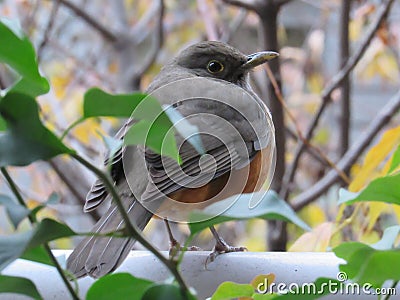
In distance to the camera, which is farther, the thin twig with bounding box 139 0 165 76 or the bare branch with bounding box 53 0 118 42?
the bare branch with bounding box 53 0 118 42

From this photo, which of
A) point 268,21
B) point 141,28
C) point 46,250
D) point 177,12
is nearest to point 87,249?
point 46,250

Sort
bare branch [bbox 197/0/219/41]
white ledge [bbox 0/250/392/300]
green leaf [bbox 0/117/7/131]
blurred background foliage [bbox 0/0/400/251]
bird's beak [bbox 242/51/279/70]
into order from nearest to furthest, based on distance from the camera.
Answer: green leaf [bbox 0/117/7/131] < white ledge [bbox 0/250/392/300] < bird's beak [bbox 242/51/279/70] < blurred background foliage [bbox 0/0/400/251] < bare branch [bbox 197/0/219/41]

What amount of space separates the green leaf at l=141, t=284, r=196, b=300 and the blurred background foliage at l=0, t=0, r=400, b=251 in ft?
3.53

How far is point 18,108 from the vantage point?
494 millimetres

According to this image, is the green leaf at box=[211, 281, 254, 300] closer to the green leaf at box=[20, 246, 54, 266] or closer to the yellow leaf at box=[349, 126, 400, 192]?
the green leaf at box=[20, 246, 54, 266]

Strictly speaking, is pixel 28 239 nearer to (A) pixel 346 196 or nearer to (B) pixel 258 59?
(A) pixel 346 196

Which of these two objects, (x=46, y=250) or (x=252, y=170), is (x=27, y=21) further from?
(x=46, y=250)

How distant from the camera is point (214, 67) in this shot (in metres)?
2.01

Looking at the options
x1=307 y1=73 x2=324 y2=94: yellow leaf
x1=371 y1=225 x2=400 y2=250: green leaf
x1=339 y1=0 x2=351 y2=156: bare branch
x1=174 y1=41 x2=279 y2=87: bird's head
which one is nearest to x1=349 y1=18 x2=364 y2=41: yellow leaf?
x1=307 y1=73 x2=324 y2=94: yellow leaf

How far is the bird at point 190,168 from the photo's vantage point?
1139 mm

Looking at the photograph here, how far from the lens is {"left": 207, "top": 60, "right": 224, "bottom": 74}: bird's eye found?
6.58ft

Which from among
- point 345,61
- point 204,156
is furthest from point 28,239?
point 345,61

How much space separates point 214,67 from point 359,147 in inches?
24.6

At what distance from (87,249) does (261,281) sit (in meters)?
0.35
